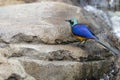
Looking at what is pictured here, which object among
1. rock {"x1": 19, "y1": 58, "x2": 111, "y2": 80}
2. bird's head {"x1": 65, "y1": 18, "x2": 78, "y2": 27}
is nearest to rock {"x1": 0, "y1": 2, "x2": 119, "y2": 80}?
rock {"x1": 19, "y1": 58, "x2": 111, "y2": 80}

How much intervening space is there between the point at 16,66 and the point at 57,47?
2.92 feet

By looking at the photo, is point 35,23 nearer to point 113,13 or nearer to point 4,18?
point 4,18

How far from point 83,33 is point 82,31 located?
0.11 ft

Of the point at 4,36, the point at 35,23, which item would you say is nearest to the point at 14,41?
the point at 4,36

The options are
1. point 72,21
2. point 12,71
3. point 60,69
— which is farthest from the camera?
point 72,21

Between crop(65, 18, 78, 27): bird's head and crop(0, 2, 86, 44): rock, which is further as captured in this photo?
crop(65, 18, 78, 27): bird's head

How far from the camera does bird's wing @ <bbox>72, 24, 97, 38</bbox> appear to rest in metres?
6.12

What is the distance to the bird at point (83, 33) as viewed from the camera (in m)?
6.11

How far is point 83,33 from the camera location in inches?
242

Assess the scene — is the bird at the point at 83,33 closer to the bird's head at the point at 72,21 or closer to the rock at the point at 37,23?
the bird's head at the point at 72,21

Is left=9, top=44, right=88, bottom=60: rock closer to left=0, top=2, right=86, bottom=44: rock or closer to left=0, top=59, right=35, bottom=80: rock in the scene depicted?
left=0, top=2, right=86, bottom=44: rock

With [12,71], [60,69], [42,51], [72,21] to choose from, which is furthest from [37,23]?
[12,71]

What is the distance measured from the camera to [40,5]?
7.17m

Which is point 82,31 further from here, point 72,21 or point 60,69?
point 60,69
